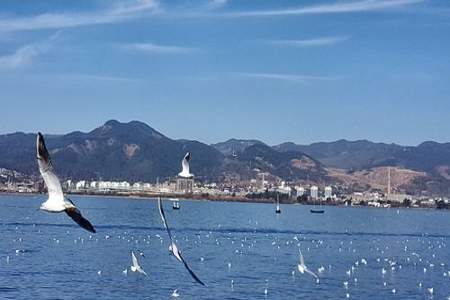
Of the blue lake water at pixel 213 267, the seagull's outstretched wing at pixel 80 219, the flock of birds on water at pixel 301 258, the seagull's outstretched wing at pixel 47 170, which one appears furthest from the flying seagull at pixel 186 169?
the blue lake water at pixel 213 267

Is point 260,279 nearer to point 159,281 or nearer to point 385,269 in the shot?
point 159,281

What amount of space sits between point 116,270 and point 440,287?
22.2 metres

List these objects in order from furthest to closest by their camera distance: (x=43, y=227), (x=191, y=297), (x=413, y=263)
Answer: (x=43, y=227) → (x=413, y=263) → (x=191, y=297)

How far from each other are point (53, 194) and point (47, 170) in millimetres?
953

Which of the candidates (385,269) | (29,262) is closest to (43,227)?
(29,262)

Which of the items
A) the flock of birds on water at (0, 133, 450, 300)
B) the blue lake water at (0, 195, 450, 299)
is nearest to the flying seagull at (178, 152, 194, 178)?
the flock of birds on water at (0, 133, 450, 300)

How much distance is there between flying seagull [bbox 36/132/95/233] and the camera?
654 inches

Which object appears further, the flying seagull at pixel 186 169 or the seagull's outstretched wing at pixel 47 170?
the flying seagull at pixel 186 169

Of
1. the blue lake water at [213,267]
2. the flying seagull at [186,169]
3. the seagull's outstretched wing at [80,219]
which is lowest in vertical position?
the blue lake water at [213,267]

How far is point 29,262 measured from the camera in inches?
2432

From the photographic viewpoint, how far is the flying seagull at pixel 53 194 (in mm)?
16609

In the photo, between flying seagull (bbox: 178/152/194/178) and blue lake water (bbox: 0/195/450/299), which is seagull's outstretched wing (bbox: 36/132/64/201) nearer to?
flying seagull (bbox: 178/152/194/178)

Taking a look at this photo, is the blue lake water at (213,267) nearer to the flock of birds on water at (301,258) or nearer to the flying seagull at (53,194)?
the flock of birds on water at (301,258)

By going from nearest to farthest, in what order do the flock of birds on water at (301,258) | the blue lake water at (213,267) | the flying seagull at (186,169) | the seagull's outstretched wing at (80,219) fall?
the seagull's outstretched wing at (80,219) → the flock of birds on water at (301,258) → the flying seagull at (186,169) → the blue lake water at (213,267)
